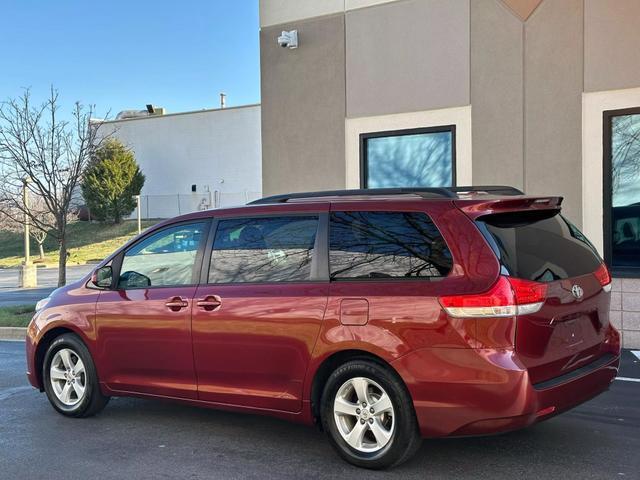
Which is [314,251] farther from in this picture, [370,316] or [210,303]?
[210,303]

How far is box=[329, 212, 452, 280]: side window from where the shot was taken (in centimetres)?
429

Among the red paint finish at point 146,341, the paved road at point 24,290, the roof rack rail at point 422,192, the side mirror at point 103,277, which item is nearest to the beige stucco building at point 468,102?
the roof rack rail at point 422,192

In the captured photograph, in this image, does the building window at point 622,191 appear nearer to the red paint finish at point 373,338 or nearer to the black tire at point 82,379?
the red paint finish at point 373,338

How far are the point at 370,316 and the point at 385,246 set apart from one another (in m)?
0.49

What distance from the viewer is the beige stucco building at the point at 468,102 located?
855cm

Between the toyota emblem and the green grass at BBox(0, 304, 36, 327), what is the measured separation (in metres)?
9.48

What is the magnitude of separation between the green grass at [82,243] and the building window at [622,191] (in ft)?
107

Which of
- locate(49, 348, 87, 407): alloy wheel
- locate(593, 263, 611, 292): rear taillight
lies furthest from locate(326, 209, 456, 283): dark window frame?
locate(49, 348, 87, 407): alloy wheel

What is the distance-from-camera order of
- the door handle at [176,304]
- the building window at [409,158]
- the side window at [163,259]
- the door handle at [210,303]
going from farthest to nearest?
the building window at [409,158]
the side window at [163,259]
the door handle at [176,304]
the door handle at [210,303]

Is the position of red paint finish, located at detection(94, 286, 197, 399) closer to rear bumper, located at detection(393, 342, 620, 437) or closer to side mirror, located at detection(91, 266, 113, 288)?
side mirror, located at detection(91, 266, 113, 288)

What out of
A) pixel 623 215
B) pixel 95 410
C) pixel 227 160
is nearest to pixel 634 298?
pixel 623 215

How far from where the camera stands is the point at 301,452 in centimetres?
484

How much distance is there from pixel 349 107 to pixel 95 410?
6.23 metres

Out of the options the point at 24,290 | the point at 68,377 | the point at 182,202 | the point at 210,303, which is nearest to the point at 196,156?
the point at 182,202
